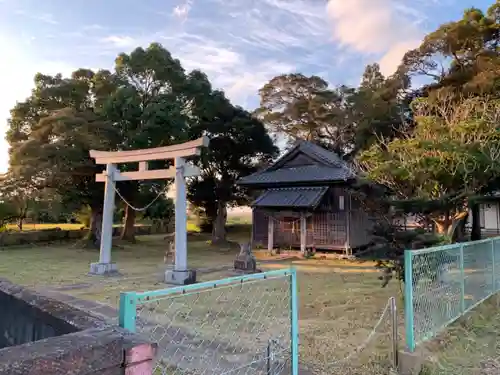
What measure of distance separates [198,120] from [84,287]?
12.4 m

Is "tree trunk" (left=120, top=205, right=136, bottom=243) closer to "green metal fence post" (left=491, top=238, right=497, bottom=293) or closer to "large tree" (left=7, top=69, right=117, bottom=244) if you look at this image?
"large tree" (left=7, top=69, right=117, bottom=244)

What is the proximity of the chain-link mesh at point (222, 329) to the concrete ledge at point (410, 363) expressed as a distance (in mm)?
1190

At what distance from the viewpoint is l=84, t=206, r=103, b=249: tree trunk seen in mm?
18703

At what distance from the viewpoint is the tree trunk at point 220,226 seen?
70.2 feet

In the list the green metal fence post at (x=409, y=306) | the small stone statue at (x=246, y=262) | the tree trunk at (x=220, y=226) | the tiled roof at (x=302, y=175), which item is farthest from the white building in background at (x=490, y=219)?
the green metal fence post at (x=409, y=306)

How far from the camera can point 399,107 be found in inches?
593

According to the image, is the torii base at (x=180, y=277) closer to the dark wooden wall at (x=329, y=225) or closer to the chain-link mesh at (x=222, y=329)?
the chain-link mesh at (x=222, y=329)

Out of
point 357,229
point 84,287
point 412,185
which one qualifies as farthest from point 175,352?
point 357,229

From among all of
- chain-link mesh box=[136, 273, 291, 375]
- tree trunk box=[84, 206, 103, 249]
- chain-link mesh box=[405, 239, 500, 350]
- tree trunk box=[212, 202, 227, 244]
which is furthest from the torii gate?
tree trunk box=[212, 202, 227, 244]

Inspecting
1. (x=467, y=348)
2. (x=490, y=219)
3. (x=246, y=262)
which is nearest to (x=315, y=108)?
(x=490, y=219)

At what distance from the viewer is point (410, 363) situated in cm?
378

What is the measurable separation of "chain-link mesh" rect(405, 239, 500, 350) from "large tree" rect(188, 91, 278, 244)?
15.6 m

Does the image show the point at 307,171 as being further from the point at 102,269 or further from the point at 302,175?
the point at 102,269

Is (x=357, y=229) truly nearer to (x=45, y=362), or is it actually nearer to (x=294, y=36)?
(x=294, y=36)
